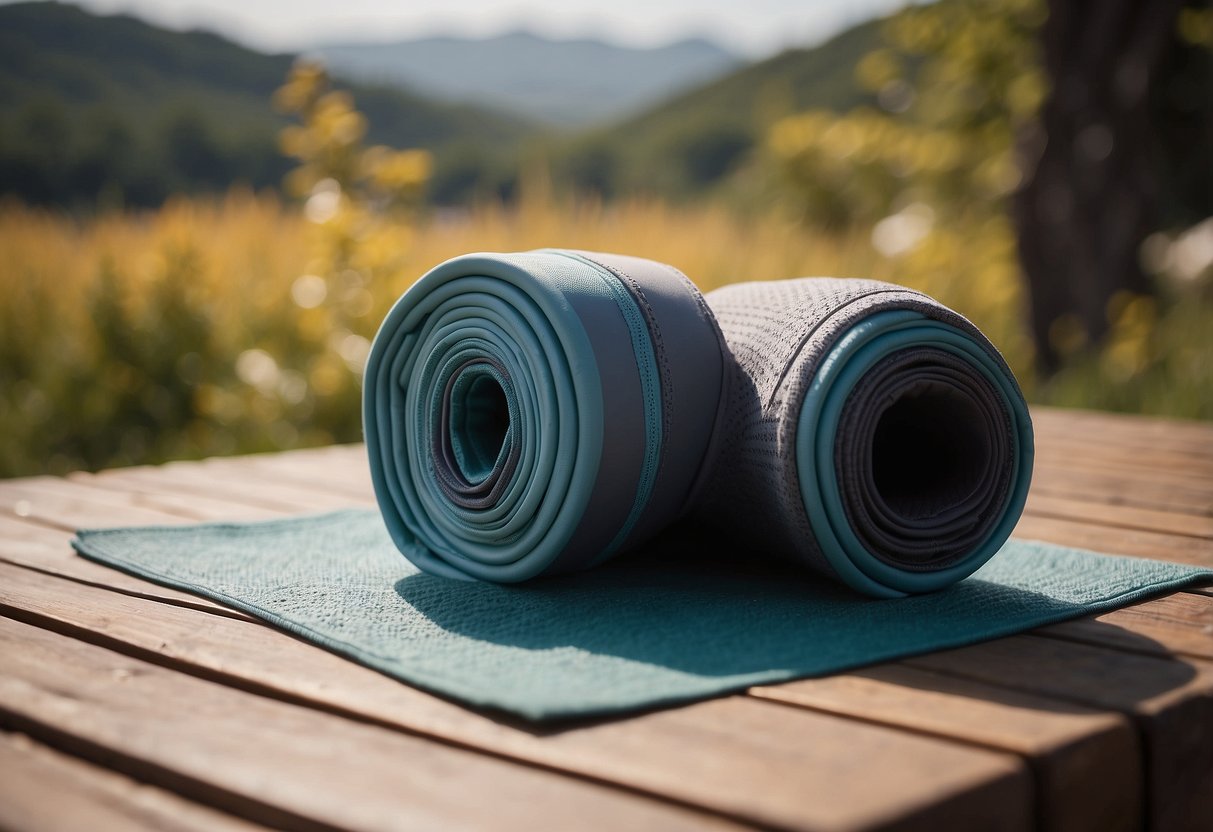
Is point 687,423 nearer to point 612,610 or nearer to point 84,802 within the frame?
point 612,610

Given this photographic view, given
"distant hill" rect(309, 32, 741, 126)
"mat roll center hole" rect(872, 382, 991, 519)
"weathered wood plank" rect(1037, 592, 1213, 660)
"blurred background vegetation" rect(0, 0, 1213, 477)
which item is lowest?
"weathered wood plank" rect(1037, 592, 1213, 660)

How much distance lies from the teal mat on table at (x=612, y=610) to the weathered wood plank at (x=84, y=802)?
0.98 ft

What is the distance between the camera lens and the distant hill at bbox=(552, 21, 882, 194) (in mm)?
18125

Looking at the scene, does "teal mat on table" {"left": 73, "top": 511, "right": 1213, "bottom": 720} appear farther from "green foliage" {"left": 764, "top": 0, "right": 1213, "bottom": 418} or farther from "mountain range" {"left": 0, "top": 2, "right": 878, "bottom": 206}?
"mountain range" {"left": 0, "top": 2, "right": 878, "bottom": 206}

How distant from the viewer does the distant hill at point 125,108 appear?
29.1ft

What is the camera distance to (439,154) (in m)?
15.0

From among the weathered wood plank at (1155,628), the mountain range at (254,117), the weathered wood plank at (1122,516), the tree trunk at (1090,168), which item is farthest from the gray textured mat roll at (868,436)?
the tree trunk at (1090,168)

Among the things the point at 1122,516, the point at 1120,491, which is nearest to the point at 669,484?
the point at 1122,516

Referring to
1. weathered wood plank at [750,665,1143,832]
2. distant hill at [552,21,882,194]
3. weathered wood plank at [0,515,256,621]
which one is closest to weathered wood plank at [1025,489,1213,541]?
weathered wood plank at [750,665,1143,832]

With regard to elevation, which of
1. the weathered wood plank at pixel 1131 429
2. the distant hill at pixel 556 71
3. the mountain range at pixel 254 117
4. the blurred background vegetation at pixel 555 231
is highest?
the distant hill at pixel 556 71

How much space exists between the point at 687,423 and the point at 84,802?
3.12 ft

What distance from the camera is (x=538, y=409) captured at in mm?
1561

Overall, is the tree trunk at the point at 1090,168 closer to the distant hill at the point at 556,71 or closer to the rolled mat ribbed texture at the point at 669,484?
the rolled mat ribbed texture at the point at 669,484

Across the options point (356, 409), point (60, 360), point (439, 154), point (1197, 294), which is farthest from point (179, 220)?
point (439, 154)
